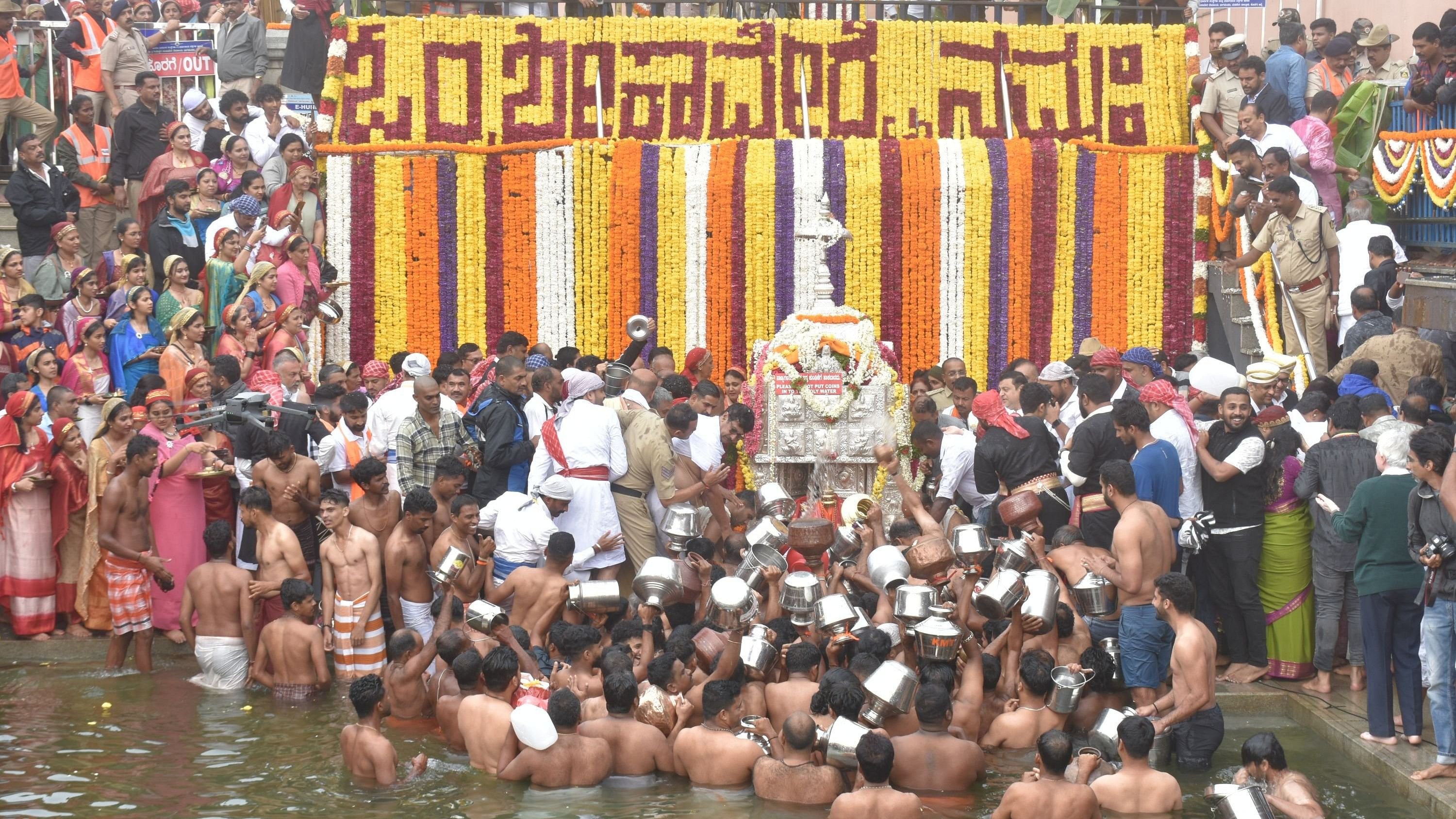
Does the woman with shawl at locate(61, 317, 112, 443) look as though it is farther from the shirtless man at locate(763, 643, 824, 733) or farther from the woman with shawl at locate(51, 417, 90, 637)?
the shirtless man at locate(763, 643, 824, 733)

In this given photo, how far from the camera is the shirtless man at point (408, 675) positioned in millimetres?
8742

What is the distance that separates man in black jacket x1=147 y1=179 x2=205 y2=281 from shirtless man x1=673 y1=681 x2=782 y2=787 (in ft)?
21.5

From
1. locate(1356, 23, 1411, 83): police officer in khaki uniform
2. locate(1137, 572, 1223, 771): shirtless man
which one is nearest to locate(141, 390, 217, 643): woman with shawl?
locate(1137, 572, 1223, 771): shirtless man

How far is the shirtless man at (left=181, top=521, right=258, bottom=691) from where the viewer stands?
9664mm

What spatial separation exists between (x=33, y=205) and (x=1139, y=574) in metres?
8.87

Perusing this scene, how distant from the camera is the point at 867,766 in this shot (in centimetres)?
702

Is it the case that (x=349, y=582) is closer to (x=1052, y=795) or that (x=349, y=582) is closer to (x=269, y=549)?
(x=269, y=549)

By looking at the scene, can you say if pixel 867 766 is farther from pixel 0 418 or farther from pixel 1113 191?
pixel 1113 191

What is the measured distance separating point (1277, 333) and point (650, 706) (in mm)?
6870

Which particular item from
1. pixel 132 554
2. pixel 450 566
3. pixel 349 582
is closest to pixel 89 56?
pixel 132 554

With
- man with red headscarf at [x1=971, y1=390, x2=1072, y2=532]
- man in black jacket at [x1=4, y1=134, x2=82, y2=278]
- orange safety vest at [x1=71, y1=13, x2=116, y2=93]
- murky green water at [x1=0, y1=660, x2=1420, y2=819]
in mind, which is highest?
orange safety vest at [x1=71, y1=13, x2=116, y2=93]

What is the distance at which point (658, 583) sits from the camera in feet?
30.0

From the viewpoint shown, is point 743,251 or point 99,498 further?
point 743,251

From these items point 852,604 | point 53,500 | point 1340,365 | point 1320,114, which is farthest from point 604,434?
point 1320,114
